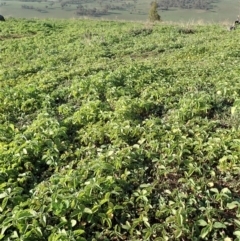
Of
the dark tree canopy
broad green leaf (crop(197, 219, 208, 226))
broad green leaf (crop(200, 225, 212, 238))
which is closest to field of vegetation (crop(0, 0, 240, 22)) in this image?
the dark tree canopy

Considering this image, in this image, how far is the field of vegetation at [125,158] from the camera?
5148 millimetres

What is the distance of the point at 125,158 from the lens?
6.55m

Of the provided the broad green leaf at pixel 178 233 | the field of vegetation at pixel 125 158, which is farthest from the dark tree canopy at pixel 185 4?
the broad green leaf at pixel 178 233

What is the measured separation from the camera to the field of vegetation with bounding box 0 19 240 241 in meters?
5.15

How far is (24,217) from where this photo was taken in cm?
502

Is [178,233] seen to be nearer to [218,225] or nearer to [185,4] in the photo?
[218,225]

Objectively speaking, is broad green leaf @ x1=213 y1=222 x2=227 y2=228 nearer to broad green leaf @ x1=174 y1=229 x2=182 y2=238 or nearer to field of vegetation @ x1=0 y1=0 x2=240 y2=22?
broad green leaf @ x1=174 y1=229 x2=182 y2=238

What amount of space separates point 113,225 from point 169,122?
11.8ft

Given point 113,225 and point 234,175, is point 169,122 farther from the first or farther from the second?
point 113,225

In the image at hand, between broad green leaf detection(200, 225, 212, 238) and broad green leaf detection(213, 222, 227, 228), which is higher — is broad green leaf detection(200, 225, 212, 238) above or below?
below

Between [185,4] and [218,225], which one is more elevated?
[218,225]

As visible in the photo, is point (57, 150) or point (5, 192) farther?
point (57, 150)

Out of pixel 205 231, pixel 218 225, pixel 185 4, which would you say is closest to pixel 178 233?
pixel 205 231

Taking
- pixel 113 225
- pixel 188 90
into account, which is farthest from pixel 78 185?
pixel 188 90
